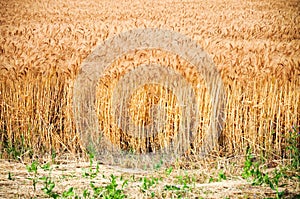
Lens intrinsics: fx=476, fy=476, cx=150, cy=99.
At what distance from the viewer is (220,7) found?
2286cm

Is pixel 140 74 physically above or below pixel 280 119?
above

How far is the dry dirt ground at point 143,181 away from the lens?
183 inches

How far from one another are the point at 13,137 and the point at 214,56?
357 cm

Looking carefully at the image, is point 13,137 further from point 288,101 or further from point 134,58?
point 288,101

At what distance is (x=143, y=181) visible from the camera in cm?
486

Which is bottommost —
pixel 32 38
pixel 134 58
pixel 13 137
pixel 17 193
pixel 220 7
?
pixel 17 193

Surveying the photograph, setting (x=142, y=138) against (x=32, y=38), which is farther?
(x=32, y=38)

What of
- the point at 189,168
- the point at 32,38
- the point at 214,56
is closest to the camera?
the point at 189,168

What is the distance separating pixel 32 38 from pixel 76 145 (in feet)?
17.7

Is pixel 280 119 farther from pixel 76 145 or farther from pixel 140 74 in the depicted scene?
pixel 76 145

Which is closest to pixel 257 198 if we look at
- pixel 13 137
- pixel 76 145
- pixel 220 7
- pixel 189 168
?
pixel 189 168

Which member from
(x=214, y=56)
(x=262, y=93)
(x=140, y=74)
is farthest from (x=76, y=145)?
(x=214, y=56)

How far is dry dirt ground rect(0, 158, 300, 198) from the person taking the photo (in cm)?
466

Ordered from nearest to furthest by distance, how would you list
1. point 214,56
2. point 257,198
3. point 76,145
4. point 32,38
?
point 257,198 → point 76,145 → point 214,56 → point 32,38
